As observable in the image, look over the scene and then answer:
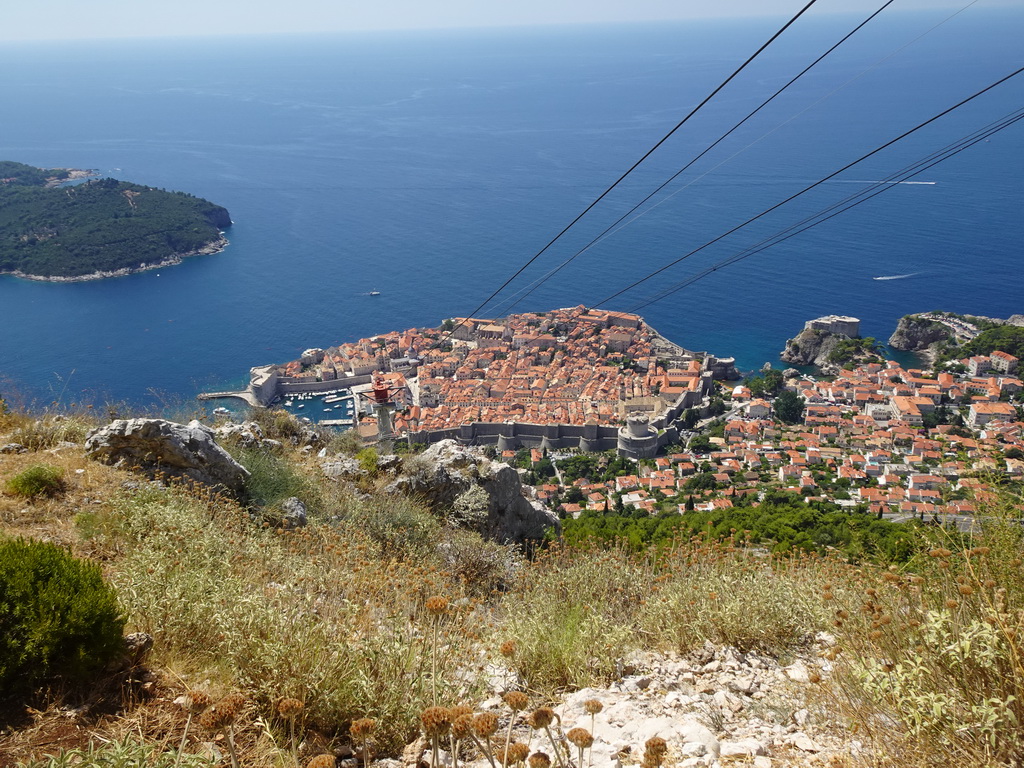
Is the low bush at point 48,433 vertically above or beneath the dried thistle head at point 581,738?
beneath

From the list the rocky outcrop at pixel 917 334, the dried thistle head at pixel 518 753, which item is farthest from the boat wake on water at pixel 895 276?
the dried thistle head at pixel 518 753

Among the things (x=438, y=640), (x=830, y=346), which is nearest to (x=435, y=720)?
(x=438, y=640)

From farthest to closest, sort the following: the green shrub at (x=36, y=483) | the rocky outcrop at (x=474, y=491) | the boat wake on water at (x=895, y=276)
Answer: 1. the boat wake on water at (x=895, y=276)
2. the rocky outcrop at (x=474, y=491)
3. the green shrub at (x=36, y=483)

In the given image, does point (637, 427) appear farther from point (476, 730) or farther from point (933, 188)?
point (933, 188)

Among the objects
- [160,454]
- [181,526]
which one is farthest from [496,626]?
[160,454]

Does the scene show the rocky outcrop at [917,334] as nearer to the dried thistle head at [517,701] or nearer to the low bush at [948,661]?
the low bush at [948,661]

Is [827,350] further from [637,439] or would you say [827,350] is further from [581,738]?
[581,738]

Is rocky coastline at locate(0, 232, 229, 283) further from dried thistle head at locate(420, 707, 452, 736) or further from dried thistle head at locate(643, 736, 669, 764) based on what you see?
dried thistle head at locate(643, 736, 669, 764)
